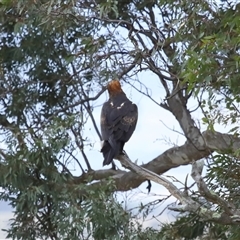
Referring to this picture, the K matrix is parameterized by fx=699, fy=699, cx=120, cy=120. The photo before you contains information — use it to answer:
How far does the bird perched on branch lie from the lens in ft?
12.8

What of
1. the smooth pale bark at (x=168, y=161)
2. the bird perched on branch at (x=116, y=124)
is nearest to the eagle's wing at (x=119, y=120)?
the bird perched on branch at (x=116, y=124)

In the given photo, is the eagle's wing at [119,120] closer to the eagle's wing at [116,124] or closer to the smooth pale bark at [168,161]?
the eagle's wing at [116,124]

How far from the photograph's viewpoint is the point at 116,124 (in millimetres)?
4164

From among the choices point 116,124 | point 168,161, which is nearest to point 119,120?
point 116,124

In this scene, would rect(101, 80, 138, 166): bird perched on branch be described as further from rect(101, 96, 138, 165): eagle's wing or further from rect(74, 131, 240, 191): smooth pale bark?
rect(74, 131, 240, 191): smooth pale bark

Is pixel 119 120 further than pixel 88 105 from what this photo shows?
No

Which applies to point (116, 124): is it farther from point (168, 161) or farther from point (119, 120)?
point (168, 161)

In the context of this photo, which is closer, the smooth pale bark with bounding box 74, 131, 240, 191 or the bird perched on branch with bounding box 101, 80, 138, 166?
the bird perched on branch with bounding box 101, 80, 138, 166

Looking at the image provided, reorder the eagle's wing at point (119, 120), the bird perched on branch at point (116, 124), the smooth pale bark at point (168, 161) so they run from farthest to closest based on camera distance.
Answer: the smooth pale bark at point (168, 161)
the eagle's wing at point (119, 120)
the bird perched on branch at point (116, 124)

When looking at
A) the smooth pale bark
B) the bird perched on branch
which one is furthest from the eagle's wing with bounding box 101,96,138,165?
the smooth pale bark

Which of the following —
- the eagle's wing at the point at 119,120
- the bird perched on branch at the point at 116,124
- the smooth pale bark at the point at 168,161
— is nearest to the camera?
the bird perched on branch at the point at 116,124

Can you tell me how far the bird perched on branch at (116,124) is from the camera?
12.8ft

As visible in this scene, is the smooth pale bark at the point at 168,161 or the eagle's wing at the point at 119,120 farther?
the smooth pale bark at the point at 168,161

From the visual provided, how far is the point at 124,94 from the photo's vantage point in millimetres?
4812
